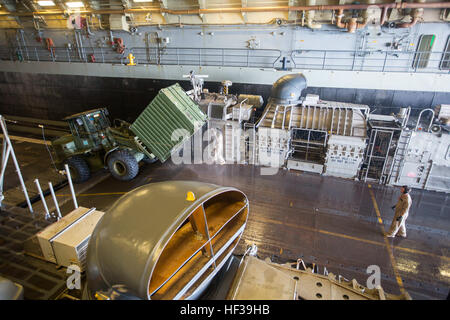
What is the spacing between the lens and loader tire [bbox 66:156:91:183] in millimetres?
10492

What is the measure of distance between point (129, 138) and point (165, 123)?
169cm

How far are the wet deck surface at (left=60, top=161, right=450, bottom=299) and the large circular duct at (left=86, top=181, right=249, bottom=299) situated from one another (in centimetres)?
394

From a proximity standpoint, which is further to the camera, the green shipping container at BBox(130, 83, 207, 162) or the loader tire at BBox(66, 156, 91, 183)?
the loader tire at BBox(66, 156, 91, 183)

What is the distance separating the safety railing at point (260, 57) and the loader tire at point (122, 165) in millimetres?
7311

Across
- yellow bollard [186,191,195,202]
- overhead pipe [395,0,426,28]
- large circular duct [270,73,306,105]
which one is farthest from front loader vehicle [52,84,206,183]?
overhead pipe [395,0,426,28]

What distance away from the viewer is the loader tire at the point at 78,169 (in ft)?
34.4

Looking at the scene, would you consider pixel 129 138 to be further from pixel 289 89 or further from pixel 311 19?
pixel 311 19

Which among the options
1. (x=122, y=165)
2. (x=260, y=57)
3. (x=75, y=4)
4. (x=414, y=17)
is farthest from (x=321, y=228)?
(x=75, y=4)

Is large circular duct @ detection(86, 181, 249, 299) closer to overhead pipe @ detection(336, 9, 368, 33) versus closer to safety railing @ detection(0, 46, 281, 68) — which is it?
safety railing @ detection(0, 46, 281, 68)

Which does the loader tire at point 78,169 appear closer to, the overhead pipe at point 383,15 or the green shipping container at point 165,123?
the green shipping container at point 165,123

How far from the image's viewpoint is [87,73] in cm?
1645

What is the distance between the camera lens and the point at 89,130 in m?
10.8
